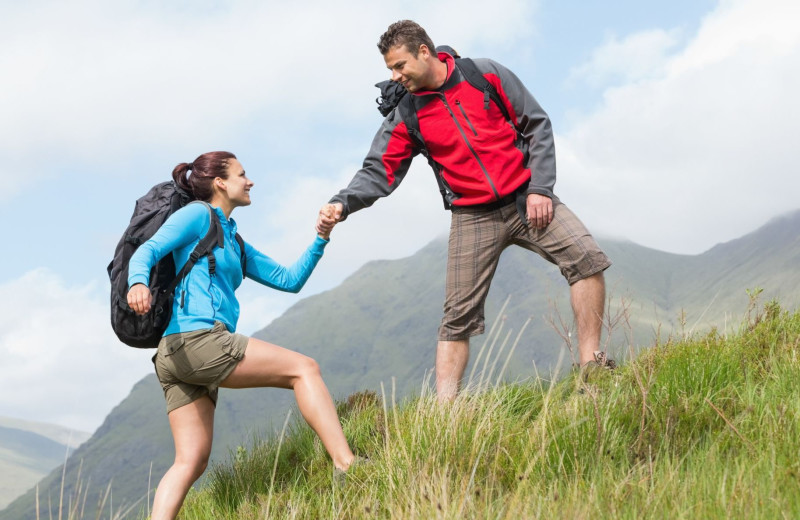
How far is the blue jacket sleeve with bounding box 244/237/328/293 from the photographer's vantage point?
5488 mm

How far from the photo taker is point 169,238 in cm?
460

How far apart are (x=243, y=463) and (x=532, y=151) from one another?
328 cm

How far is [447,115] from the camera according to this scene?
608 centimetres

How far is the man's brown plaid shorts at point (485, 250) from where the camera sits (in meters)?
5.97

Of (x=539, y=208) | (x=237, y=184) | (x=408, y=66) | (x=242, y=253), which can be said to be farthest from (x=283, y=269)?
(x=539, y=208)

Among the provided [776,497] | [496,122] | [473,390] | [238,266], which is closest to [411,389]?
[473,390]

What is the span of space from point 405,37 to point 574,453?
3589mm

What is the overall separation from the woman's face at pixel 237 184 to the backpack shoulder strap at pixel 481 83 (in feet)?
6.60

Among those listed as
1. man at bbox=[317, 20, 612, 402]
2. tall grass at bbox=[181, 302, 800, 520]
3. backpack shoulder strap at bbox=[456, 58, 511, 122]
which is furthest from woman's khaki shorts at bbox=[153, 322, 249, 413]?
backpack shoulder strap at bbox=[456, 58, 511, 122]

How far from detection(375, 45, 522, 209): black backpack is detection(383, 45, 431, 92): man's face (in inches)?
10.7

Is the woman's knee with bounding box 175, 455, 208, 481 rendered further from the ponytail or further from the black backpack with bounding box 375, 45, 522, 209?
the black backpack with bounding box 375, 45, 522, 209

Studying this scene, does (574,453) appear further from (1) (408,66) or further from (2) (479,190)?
(1) (408,66)

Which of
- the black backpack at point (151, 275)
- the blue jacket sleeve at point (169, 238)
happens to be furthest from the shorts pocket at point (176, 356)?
the blue jacket sleeve at point (169, 238)

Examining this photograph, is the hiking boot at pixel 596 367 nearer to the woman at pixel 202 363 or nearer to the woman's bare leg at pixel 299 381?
the woman's bare leg at pixel 299 381
